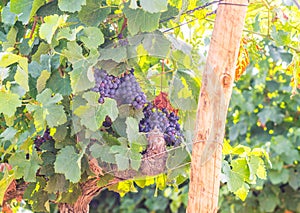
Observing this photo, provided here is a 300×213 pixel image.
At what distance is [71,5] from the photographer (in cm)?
87

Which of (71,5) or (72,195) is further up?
(71,5)

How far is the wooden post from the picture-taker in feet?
2.73

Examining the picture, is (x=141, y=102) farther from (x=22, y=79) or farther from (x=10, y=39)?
(x=10, y=39)

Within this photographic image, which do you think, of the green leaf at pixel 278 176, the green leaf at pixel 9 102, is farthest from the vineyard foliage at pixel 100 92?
the green leaf at pixel 278 176

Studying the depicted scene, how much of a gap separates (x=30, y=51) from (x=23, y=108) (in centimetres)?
14

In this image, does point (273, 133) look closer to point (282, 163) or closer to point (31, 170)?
point (282, 163)

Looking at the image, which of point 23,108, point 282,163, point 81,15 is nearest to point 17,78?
point 81,15

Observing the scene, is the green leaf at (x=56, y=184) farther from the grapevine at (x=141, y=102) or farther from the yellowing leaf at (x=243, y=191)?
the yellowing leaf at (x=243, y=191)

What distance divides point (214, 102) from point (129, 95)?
125mm

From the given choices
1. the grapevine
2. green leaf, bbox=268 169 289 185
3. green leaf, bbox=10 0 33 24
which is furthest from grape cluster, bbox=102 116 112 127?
green leaf, bbox=268 169 289 185

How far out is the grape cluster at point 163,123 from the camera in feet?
2.91

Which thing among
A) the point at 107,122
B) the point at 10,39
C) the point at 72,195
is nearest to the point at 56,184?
the point at 72,195

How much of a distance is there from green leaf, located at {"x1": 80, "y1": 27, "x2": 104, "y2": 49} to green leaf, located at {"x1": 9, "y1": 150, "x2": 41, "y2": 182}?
0.77 ft

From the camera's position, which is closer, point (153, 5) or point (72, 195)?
point (153, 5)
